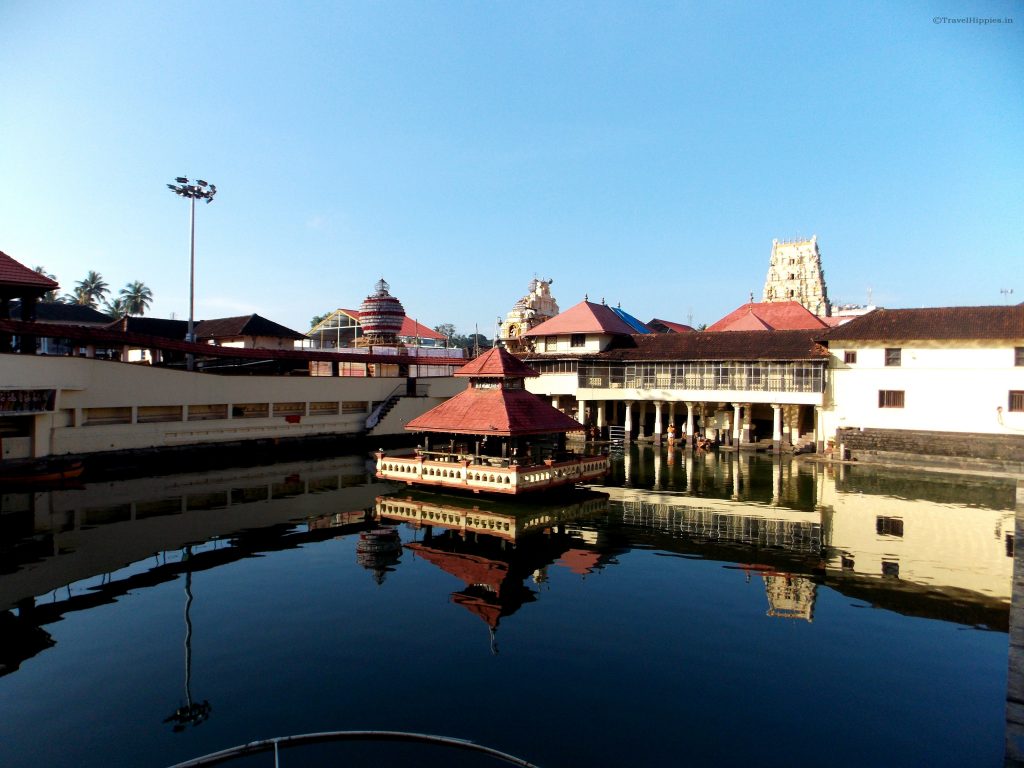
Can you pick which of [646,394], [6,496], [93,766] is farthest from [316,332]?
[93,766]

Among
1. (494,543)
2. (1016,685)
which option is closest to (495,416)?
(494,543)

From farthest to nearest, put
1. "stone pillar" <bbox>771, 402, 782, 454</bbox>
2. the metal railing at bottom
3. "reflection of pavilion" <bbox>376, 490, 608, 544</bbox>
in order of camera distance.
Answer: "stone pillar" <bbox>771, 402, 782, 454</bbox>
"reflection of pavilion" <bbox>376, 490, 608, 544</bbox>
the metal railing at bottom

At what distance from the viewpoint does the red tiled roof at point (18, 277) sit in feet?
87.8

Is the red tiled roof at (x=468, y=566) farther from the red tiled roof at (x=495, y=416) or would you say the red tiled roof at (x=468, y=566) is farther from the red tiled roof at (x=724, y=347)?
the red tiled roof at (x=724, y=347)

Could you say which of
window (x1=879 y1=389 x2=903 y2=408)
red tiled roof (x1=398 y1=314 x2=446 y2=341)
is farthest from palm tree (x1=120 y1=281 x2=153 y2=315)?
window (x1=879 y1=389 x2=903 y2=408)

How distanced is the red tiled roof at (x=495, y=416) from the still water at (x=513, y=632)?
109 inches

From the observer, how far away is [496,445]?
78.1 ft

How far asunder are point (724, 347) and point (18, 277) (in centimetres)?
3769

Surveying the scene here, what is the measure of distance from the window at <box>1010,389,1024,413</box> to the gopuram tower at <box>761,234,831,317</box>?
45376 mm

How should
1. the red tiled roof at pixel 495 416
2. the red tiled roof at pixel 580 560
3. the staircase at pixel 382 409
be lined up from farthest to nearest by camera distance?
1. the staircase at pixel 382 409
2. the red tiled roof at pixel 495 416
3. the red tiled roof at pixel 580 560

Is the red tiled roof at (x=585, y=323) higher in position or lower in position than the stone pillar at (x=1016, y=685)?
higher

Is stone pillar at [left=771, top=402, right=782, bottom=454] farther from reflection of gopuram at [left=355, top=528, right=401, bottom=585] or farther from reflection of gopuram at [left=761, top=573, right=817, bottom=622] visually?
reflection of gopuram at [left=355, top=528, right=401, bottom=585]

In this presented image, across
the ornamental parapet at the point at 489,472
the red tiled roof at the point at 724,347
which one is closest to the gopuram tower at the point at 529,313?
the red tiled roof at the point at 724,347

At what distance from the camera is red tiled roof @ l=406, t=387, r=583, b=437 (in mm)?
22219
